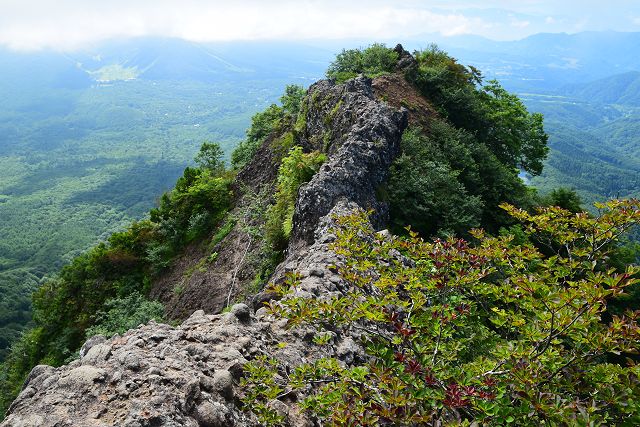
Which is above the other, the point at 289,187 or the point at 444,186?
the point at 444,186

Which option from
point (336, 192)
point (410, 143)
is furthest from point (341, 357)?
point (410, 143)

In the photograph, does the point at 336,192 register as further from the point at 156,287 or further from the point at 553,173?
the point at 553,173

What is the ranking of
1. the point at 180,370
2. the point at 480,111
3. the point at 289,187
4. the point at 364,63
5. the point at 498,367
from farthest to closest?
the point at 364,63 < the point at 480,111 < the point at 289,187 < the point at 180,370 < the point at 498,367

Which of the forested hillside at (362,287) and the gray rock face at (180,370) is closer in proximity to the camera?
the forested hillside at (362,287)

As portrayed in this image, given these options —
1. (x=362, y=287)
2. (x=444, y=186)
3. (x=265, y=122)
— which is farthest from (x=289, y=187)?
(x=265, y=122)

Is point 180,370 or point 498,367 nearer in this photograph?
point 498,367

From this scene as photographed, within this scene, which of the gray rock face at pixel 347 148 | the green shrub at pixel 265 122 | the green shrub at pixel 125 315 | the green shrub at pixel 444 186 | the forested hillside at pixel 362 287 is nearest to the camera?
the forested hillside at pixel 362 287

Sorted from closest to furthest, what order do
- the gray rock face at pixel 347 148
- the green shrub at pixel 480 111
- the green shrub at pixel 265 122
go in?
1. the gray rock face at pixel 347 148
2. the green shrub at pixel 480 111
3. the green shrub at pixel 265 122

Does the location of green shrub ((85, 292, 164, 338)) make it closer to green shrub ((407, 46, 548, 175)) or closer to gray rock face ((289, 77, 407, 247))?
gray rock face ((289, 77, 407, 247))

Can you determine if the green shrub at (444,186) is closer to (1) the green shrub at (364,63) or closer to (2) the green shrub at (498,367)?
(2) the green shrub at (498,367)

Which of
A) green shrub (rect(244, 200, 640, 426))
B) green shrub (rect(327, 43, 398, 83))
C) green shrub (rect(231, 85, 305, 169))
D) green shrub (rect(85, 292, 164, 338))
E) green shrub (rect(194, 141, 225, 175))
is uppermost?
green shrub (rect(327, 43, 398, 83))

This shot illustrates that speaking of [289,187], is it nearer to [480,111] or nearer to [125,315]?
[125,315]

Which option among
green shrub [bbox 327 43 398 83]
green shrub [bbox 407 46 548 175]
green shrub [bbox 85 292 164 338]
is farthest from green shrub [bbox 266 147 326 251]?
green shrub [bbox 327 43 398 83]

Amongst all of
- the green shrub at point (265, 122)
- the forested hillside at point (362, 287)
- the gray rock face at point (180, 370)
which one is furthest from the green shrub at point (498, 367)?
the green shrub at point (265, 122)
